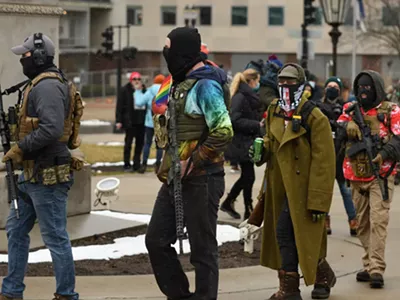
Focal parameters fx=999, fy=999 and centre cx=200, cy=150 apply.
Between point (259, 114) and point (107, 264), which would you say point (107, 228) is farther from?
point (259, 114)

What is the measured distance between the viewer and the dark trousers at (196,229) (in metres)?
6.67

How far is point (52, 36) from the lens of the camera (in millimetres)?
9766

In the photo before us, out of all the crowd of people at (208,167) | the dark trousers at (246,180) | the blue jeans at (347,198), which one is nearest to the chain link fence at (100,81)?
the dark trousers at (246,180)

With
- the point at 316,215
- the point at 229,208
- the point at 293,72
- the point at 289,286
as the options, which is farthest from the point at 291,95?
the point at 229,208

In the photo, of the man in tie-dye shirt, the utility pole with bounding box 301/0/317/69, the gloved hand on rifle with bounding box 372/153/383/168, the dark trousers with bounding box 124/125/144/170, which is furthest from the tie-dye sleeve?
the utility pole with bounding box 301/0/317/69

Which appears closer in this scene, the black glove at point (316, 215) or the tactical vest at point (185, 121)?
the tactical vest at point (185, 121)

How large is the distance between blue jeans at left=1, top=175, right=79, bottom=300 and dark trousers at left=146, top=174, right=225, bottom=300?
60cm

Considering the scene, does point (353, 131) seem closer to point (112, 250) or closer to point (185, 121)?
point (185, 121)

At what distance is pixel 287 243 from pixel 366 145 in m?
1.36

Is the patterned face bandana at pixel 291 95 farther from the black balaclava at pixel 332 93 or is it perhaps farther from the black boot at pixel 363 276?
the black balaclava at pixel 332 93

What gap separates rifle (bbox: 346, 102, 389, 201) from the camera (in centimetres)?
823

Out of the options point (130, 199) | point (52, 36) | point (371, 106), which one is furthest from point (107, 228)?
point (130, 199)

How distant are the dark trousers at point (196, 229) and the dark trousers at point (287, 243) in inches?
31.1

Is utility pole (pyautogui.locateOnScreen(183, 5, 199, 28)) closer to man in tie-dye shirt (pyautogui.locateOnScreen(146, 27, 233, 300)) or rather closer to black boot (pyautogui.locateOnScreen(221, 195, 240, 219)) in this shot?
black boot (pyautogui.locateOnScreen(221, 195, 240, 219))
